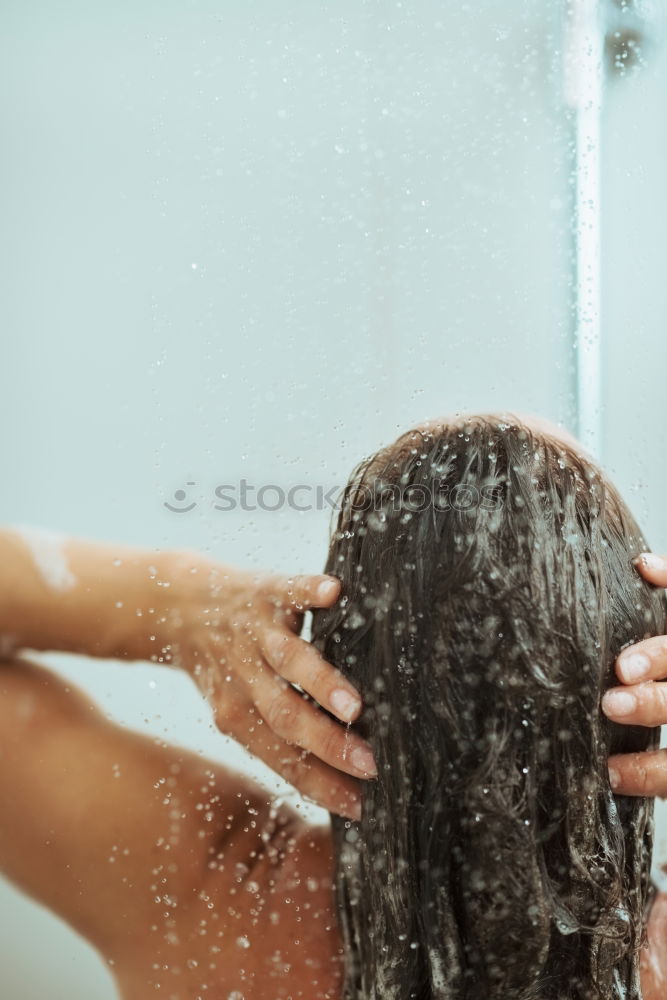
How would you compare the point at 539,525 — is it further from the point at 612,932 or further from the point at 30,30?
the point at 30,30

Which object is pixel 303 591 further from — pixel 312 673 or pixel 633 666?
pixel 633 666

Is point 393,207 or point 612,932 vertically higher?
point 393,207

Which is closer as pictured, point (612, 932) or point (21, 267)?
point (612, 932)

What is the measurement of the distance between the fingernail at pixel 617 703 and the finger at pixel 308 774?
189mm

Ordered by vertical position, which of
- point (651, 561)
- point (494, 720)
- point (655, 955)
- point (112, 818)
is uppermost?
point (651, 561)

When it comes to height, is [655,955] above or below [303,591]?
below

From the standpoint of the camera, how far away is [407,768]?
590mm

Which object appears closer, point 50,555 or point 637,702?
point 637,702

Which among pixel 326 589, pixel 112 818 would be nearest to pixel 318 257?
pixel 326 589

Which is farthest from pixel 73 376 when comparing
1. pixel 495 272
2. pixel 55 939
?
pixel 55 939

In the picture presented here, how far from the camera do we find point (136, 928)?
67 cm

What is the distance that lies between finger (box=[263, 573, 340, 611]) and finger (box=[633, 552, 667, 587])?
222mm

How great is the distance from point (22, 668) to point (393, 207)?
1.69ft

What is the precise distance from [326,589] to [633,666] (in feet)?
0.75
